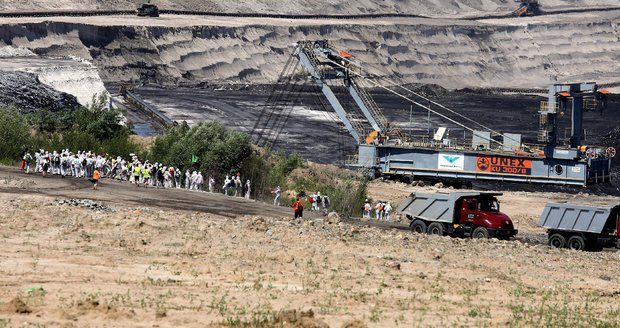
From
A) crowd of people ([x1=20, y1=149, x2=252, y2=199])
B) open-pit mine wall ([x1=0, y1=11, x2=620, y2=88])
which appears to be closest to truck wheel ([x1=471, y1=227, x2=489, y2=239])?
crowd of people ([x1=20, y1=149, x2=252, y2=199])

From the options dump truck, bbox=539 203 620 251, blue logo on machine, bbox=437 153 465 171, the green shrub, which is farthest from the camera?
blue logo on machine, bbox=437 153 465 171

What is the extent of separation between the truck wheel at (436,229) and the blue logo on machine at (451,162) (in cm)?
2620

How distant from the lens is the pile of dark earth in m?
79.1

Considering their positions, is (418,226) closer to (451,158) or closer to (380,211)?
(380,211)

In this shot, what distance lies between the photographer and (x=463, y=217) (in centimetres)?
4775

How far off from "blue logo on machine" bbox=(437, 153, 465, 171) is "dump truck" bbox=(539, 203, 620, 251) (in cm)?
2666

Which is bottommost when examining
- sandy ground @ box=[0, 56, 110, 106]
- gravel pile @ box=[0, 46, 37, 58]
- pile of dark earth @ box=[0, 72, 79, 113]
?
pile of dark earth @ box=[0, 72, 79, 113]

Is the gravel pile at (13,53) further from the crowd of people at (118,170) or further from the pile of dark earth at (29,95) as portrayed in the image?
the crowd of people at (118,170)

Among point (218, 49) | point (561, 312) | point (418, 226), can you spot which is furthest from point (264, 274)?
point (218, 49)

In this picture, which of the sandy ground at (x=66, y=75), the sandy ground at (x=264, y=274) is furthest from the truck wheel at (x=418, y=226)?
the sandy ground at (x=66, y=75)

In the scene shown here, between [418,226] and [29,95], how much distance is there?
40.6 m

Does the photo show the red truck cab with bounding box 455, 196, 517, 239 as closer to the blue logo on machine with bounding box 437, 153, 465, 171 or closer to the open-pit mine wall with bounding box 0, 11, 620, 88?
the blue logo on machine with bounding box 437, 153, 465, 171

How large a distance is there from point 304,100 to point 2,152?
75.5 meters

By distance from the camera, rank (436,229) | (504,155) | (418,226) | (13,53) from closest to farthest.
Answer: (436,229) → (418,226) → (504,155) → (13,53)
